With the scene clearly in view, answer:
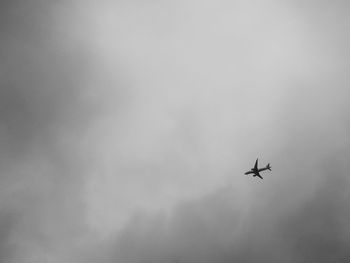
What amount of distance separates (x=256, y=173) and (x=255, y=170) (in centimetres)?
249

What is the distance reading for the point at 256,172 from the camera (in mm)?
195000

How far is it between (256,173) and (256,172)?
33.1 inches

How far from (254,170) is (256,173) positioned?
9.08 feet

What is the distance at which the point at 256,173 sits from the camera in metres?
196

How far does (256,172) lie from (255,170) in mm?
1686

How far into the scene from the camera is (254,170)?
7648 inches

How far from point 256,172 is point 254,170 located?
2034mm

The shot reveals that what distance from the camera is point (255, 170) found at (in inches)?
7648
